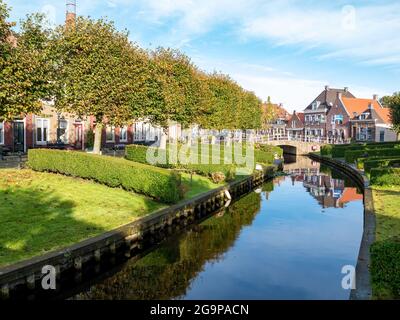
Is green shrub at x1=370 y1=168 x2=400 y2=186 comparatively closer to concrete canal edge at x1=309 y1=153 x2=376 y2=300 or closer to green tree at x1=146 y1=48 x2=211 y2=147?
concrete canal edge at x1=309 y1=153 x2=376 y2=300

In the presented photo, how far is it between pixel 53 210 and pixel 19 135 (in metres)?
22.2

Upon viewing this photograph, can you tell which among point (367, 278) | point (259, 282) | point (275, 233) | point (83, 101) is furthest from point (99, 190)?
point (367, 278)

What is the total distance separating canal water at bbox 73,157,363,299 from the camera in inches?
515

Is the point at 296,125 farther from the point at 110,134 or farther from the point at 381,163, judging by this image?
the point at 381,163

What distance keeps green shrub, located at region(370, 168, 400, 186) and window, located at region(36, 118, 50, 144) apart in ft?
98.5

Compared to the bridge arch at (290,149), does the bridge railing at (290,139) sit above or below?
above

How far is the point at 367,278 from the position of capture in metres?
10.5

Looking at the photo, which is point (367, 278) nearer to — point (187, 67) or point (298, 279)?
point (298, 279)

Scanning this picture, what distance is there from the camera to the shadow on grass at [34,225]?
42.4ft

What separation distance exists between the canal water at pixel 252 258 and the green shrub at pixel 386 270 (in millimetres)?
2884

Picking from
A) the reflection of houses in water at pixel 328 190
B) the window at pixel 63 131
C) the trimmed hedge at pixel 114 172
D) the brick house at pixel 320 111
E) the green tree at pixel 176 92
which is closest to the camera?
the trimmed hedge at pixel 114 172

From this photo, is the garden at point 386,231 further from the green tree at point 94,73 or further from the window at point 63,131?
the window at point 63,131

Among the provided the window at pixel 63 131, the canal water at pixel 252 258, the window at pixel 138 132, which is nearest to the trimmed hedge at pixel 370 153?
the canal water at pixel 252 258

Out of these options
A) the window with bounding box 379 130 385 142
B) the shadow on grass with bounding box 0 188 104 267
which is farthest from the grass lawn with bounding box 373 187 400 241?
the window with bounding box 379 130 385 142
